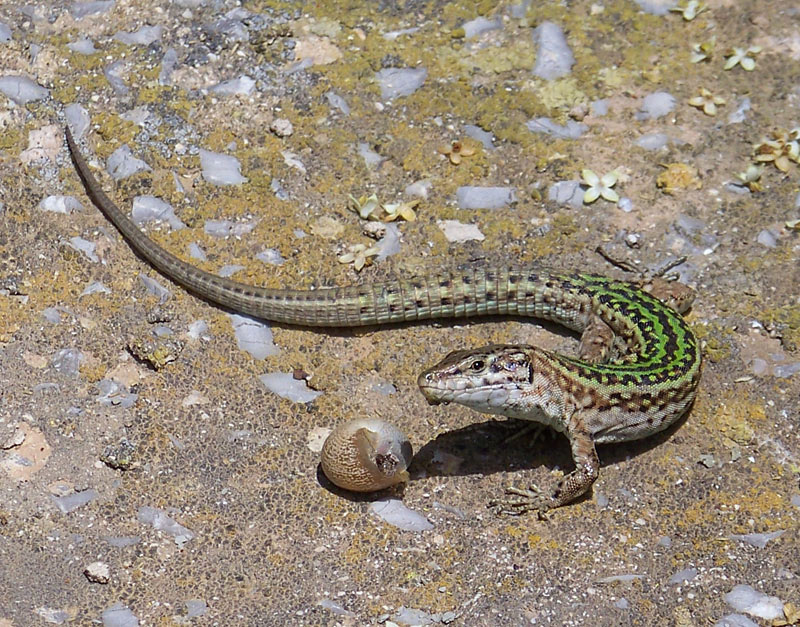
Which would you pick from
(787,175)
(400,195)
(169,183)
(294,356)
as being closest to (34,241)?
(169,183)

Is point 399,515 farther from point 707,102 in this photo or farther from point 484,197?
point 707,102

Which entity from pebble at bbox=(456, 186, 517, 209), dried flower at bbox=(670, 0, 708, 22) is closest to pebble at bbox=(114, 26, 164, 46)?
pebble at bbox=(456, 186, 517, 209)

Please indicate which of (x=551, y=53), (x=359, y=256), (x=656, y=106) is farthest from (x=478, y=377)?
(x=551, y=53)

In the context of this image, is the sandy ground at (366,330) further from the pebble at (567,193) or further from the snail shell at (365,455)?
the snail shell at (365,455)

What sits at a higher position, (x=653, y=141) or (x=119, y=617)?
(x=653, y=141)

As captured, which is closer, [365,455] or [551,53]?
[365,455]

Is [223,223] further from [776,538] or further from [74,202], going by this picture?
[776,538]

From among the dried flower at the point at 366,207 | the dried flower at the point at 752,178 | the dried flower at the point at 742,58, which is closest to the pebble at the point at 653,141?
the dried flower at the point at 752,178

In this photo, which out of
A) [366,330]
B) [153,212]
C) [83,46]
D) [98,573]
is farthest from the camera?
[83,46]
